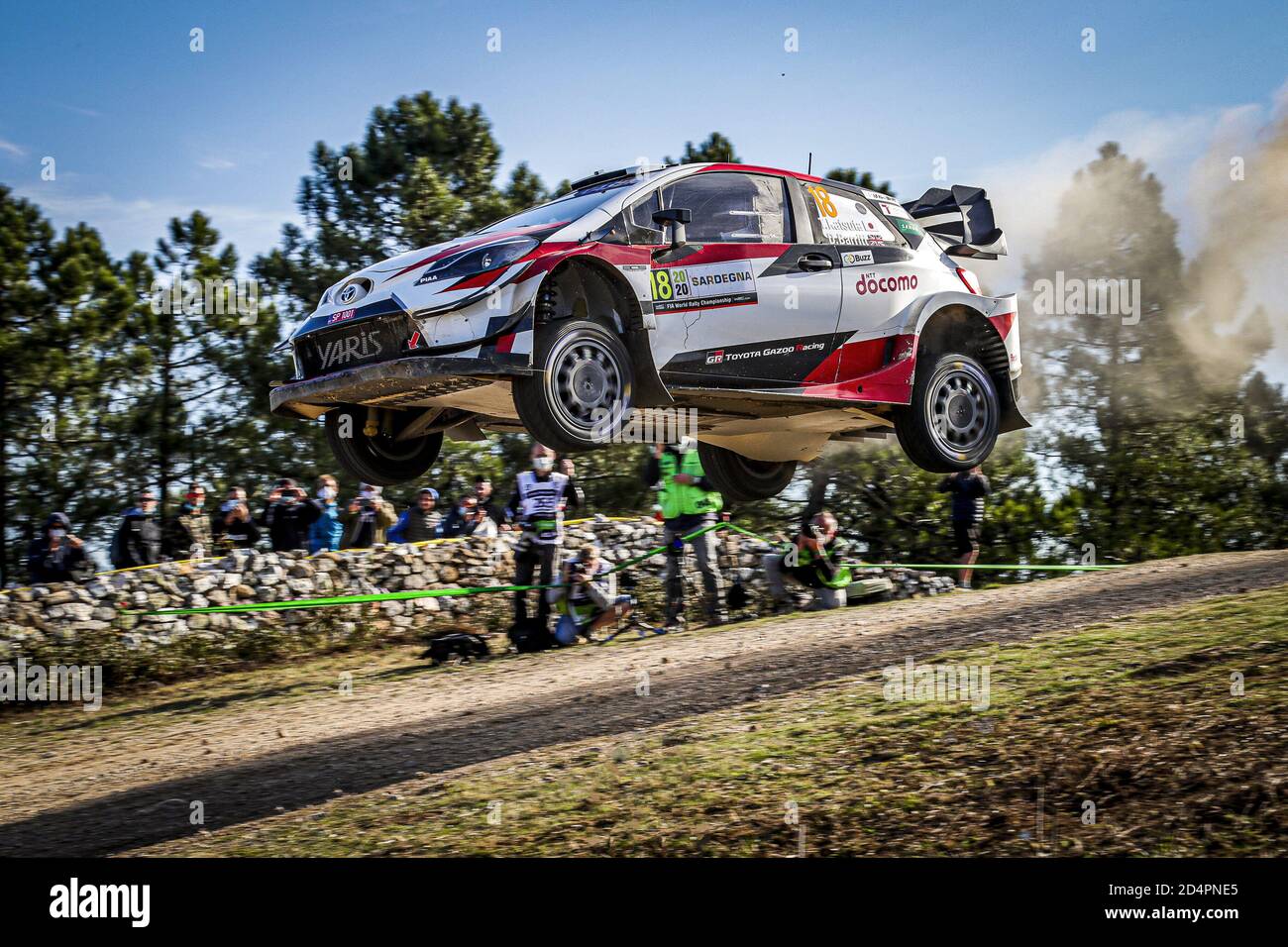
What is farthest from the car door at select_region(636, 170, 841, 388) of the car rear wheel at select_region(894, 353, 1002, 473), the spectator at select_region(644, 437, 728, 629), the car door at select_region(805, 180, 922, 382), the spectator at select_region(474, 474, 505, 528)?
the spectator at select_region(474, 474, 505, 528)

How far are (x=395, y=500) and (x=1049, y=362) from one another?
34.7 ft

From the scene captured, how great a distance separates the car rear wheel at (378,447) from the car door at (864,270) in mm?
2581

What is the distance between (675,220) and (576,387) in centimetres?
107

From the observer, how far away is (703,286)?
707cm

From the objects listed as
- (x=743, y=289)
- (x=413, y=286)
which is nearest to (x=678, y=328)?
(x=743, y=289)

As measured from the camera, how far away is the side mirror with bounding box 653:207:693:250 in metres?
6.80

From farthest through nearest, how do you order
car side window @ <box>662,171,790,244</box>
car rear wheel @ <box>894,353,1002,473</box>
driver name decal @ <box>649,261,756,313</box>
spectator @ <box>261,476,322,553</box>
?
spectator @ <box>261,476,322,553</box> → car rear wheel @ <box>894,353,1002,473</box> → car side window @ <box>662,171,790,244</box> → driver name decal @ <box>649,261,756,313</box>

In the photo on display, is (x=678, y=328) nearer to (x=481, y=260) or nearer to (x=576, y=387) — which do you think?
(x=576, y=387)

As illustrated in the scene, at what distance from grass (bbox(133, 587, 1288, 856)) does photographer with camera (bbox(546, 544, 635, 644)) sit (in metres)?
4.57

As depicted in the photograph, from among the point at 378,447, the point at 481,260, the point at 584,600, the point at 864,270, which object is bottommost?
the point at 584,600

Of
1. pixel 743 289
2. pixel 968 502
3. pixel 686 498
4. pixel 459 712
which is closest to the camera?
pixel 743 289

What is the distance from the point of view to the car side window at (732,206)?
23.5 ft

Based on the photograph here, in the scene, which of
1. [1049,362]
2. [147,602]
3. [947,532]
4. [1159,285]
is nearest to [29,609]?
[147,602]

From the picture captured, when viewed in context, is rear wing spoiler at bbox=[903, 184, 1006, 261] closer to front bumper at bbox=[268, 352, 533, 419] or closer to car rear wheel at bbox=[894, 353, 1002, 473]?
car rear wheel at bbox=[894, 353, 1002, 473]
